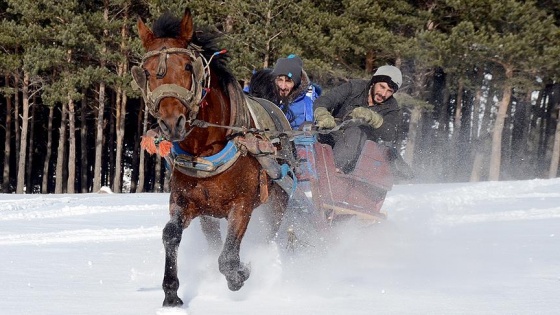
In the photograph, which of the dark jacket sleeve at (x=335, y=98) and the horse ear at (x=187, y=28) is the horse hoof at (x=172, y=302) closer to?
the horse ear at (x=187, y=28)

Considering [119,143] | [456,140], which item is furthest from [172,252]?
[456,140]

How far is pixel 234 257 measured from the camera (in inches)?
210

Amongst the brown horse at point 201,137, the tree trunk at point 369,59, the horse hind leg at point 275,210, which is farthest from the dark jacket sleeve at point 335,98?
the tree trunk at point 369,59

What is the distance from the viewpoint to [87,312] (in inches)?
190

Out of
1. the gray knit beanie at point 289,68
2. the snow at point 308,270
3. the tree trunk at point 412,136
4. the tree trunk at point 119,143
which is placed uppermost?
the gray knit beanie at point 289,68

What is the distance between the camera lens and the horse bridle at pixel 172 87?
4.52 m

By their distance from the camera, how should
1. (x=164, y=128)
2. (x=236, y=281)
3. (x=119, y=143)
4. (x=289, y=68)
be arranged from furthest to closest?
(x=119, y=143) → (x=289, y=68) → (x=236, y=281) → (x=164, y=128)

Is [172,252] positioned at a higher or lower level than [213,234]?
higher

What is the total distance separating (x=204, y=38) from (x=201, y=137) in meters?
0.74

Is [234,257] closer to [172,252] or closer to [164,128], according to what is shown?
[172,252]

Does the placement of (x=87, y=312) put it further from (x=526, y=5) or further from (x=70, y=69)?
(x=70, y=69)

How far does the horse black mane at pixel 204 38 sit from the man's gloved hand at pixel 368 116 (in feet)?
7.36

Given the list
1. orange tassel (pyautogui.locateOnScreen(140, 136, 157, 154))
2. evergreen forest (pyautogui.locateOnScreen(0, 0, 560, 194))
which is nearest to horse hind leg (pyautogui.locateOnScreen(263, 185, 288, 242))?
orange tassel (pyautogui.locateOnScreen(140, 136, 157, 154))

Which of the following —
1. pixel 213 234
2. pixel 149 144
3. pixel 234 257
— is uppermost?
pixel 149 144
